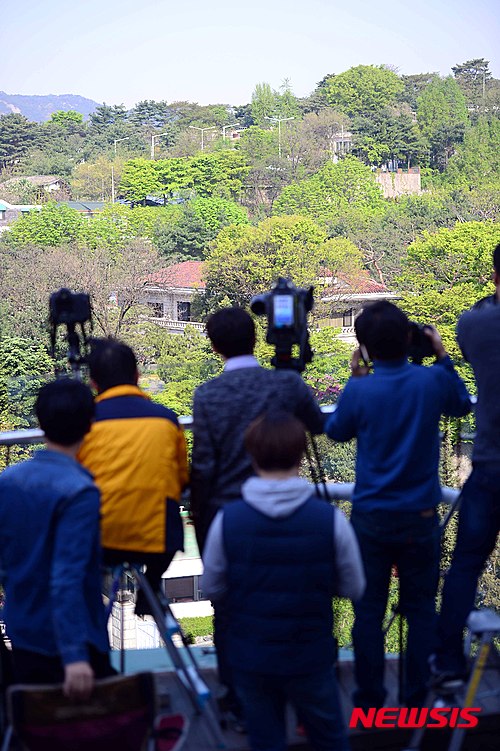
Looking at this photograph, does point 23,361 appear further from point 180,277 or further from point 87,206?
point 87,206

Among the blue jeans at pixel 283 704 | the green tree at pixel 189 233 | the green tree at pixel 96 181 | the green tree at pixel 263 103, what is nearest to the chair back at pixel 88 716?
the blue jeans at pixel 283 704

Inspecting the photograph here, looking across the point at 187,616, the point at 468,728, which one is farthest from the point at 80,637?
the point at 187,616

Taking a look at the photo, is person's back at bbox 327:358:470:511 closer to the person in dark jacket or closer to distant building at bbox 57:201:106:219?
the person in dark jacket

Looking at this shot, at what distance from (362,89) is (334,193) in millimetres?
28599

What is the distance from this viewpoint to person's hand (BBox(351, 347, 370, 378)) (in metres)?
2.13

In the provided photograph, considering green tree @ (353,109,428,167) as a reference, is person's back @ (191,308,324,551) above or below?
below

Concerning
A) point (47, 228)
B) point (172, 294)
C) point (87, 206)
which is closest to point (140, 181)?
point (87, 206)

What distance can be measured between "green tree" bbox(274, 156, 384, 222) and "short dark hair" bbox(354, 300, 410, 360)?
55.5m

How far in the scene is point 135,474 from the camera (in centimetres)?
201

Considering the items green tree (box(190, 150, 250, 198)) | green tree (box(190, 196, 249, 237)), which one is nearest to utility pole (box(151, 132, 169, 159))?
green tree (box(190, 150, 250, 198))

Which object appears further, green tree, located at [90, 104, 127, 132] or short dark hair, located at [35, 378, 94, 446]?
green tree, located at [90, 104, 127, 132]

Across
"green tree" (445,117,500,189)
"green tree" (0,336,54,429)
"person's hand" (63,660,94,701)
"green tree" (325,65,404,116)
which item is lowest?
"green tree" (0,336,54,429)

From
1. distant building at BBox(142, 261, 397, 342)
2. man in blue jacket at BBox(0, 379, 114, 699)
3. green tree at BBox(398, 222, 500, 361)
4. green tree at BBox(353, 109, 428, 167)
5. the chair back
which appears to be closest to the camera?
the chair back

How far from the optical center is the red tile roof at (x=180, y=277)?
3884 centimetres
